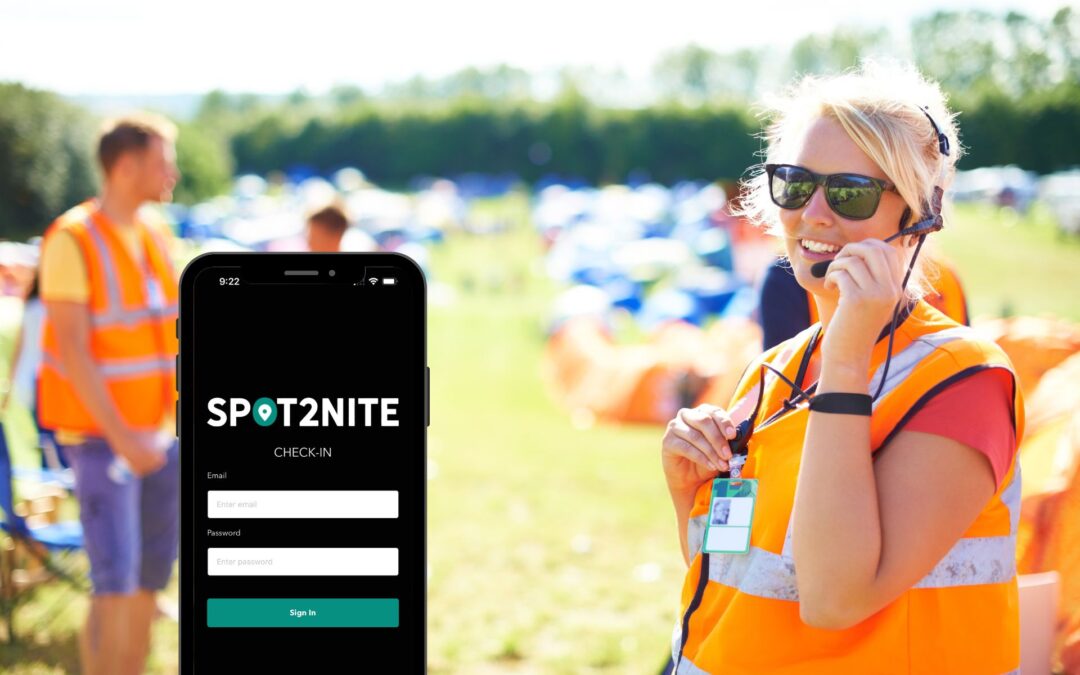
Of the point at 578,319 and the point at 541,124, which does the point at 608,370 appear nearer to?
the point at 578,319

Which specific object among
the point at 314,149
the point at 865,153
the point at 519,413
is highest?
the point at 314,149

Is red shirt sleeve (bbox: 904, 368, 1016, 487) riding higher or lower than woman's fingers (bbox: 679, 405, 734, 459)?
higher

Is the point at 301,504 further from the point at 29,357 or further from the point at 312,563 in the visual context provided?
the point at 29,357

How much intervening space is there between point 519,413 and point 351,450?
9954mm

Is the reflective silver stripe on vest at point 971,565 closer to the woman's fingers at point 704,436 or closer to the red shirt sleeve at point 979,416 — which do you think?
the red shirt sleeve at point 979,416

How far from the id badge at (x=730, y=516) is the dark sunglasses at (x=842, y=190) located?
0.45 metres

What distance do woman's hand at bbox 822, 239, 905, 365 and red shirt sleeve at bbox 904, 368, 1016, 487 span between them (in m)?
0.11

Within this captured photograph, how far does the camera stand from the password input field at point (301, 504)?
1.57m

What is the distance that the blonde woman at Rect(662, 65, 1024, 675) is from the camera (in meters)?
1.40

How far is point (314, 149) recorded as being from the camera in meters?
63.7

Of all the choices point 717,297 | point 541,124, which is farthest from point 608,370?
point 541,124

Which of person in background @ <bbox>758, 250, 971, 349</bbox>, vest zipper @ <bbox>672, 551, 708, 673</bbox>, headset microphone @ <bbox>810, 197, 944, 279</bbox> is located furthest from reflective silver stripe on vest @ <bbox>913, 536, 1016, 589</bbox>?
person in background @ <bbox>758, 250, 971, 349</bbox>

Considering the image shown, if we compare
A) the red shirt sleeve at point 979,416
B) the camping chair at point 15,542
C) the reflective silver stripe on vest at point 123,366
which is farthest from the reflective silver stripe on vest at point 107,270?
the red shirt sleeve at point 979,416

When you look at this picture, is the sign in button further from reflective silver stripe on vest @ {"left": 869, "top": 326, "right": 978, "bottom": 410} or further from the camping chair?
the camping chair
